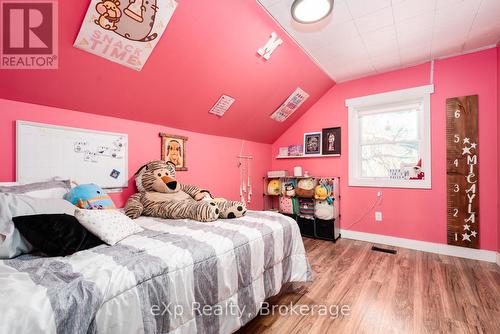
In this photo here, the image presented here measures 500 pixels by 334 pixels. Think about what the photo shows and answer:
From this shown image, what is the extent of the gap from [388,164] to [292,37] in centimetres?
212

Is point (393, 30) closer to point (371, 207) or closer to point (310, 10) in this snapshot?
point (310, 10)

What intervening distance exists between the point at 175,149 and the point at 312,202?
206 cm

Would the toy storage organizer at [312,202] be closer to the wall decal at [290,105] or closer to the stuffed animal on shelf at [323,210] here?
the stuffed animal on shelf at [323,210]

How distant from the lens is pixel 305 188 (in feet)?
10.9

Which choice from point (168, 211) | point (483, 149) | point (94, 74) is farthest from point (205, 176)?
point (483, 149)

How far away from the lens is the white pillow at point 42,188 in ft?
4.35

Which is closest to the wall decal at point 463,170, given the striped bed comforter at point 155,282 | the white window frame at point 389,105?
the white window frame at point 389,105

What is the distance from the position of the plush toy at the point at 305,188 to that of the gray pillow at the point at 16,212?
2698 mm

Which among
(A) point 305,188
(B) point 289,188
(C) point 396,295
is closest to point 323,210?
(A) point 305,188

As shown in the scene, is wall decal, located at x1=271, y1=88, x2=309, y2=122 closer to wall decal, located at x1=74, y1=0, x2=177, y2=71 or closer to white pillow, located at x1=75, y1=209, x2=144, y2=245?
wall decal, located at x1=74, y1=0, x2=177, y2=71

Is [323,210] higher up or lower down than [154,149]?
lower down

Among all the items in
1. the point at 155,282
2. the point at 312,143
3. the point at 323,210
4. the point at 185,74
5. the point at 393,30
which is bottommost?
the point at 323,210

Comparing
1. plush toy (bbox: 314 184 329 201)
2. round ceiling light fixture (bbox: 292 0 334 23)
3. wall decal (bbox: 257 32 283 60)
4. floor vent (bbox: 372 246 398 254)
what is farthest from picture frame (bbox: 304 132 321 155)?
round ceiling light fixture (bbox: 292 0 334 23)

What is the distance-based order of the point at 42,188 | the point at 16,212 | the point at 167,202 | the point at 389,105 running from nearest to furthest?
the point at 16,212, the point at 42,188, the point at 167,202, the point at 389,105
